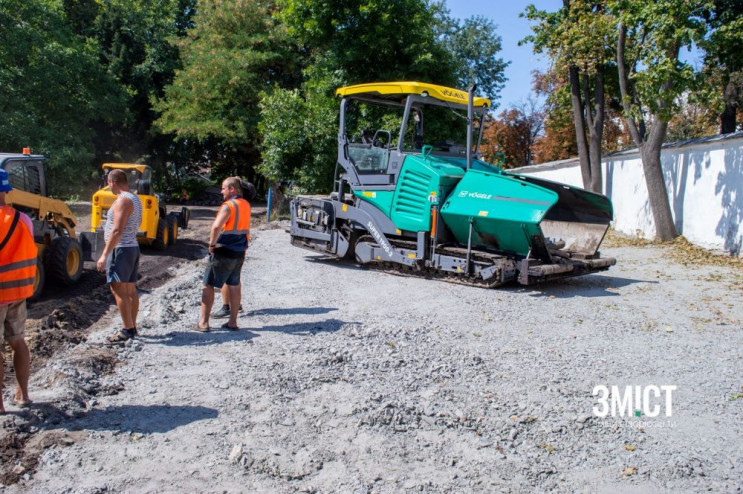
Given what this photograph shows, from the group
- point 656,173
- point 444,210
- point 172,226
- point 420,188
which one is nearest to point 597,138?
point 656,173

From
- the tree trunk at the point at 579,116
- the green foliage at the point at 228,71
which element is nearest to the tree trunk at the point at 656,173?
the tree trunk at the point at 579,116

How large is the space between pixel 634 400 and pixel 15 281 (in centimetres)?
479

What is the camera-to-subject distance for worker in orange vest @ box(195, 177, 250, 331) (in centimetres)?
661

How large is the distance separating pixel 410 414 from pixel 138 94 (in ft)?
95.9

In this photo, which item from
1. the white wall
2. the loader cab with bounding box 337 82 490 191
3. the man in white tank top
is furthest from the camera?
the white wall

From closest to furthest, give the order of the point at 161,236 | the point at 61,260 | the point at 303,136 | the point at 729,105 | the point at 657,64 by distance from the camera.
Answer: the point at 61,260 < the point at 161,236 < the point at 657,64 < the point at 729,105 < the point at 303,136

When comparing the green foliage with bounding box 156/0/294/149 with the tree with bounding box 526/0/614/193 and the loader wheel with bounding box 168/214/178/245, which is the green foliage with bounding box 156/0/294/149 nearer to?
the loader wheel with bounding box 168/214/178/245

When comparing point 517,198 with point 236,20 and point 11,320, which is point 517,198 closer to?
point 11,320

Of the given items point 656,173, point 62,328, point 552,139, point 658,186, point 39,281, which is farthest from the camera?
point 552,139

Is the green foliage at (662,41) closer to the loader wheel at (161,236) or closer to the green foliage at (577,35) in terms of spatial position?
the green foliage at (577,35)

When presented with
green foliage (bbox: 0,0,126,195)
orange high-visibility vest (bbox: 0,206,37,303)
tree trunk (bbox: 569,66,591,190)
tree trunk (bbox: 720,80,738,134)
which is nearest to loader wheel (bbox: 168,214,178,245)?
green foliage (bbox: 0,0,126,195)

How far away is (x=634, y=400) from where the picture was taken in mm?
5059

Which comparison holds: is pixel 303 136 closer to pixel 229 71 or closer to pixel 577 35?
pixel 229 71

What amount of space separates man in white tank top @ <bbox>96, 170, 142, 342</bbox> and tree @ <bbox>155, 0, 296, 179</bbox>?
18058mm
